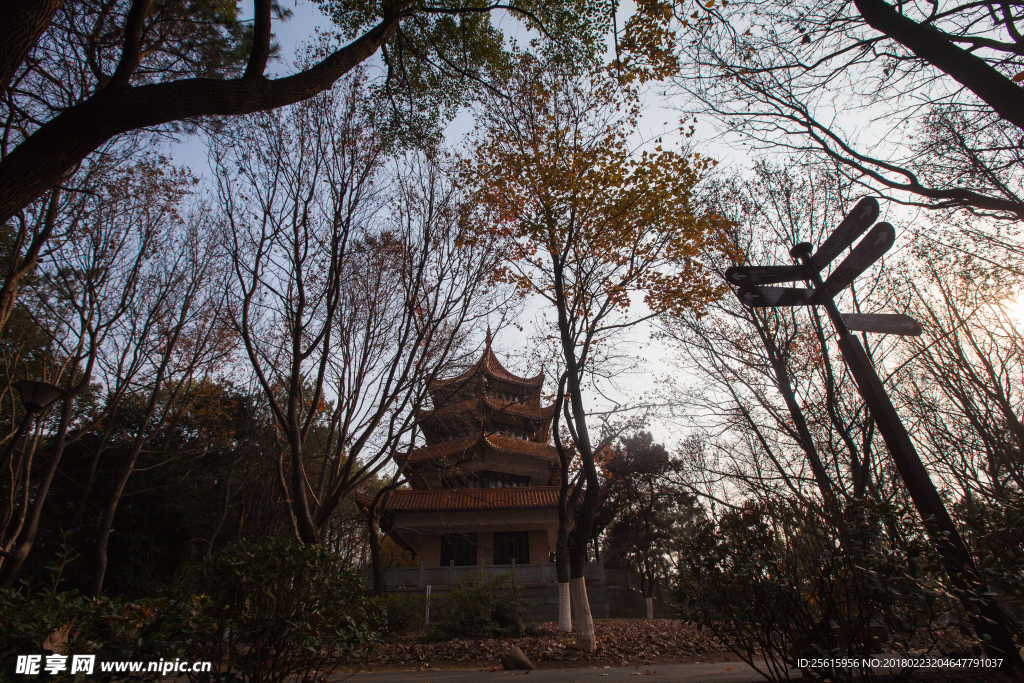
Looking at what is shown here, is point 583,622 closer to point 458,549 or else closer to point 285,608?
point 285,608

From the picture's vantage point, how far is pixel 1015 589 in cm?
330

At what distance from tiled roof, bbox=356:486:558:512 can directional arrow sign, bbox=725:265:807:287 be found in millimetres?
13996

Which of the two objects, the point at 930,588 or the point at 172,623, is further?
the point at 172,623

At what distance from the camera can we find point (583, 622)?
787cm

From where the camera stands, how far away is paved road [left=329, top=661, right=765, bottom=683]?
5.35m

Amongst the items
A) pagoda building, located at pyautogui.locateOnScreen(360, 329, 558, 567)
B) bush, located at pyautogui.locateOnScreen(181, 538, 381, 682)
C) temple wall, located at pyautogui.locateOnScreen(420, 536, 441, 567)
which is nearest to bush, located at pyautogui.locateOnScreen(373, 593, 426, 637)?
pagoda building, located at pyautogui.locateOnScreen(360, 329, 558, 567)

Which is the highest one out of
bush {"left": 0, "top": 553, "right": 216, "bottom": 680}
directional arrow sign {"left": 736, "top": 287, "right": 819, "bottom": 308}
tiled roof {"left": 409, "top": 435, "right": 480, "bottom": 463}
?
tiled roof {"left": 409, "top": 435, "right": 480, "bottom": 463}

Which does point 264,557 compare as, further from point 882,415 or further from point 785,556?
point 882,415

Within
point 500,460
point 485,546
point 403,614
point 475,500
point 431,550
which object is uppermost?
point 500,460

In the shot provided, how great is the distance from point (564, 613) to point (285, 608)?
8.08 metres

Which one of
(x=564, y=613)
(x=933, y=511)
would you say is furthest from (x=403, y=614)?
(x=933, y=511)

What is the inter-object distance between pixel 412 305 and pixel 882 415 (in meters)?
6.49

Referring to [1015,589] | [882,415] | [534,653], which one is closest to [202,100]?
[882,415]

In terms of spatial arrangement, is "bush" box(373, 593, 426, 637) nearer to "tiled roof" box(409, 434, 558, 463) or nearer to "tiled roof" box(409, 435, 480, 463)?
"tiled roof" box(409, 435, 480, 463)
